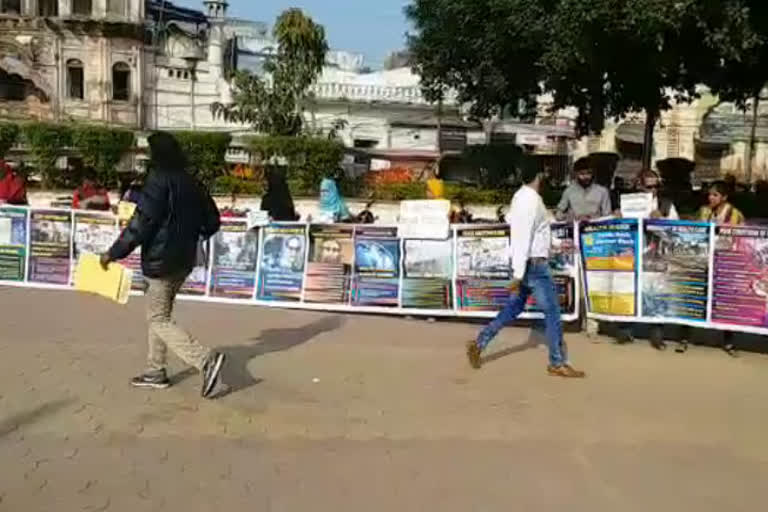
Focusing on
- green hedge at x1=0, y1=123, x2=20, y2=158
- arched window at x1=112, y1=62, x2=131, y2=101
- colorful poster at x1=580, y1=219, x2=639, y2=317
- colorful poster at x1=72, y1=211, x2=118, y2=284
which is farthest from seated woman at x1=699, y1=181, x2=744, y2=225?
arched window at x1=112, y1=62, x2=131, y2=101

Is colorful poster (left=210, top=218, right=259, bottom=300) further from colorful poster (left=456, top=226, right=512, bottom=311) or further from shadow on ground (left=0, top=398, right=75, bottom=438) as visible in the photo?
shadow on ground (left=0, top=398, right=75, bottom=438)

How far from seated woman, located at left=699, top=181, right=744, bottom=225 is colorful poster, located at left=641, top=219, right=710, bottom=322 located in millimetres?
400

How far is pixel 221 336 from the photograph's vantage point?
8.48 m

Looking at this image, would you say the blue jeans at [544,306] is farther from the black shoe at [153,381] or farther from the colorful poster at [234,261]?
the colorful poster at [234,261]

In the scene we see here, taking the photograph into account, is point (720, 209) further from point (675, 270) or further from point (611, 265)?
point (611, 265)

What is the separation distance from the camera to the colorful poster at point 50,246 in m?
10.6

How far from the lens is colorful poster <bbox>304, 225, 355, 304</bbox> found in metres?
9.74

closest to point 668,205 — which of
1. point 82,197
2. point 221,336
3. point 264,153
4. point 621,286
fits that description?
point 621,286

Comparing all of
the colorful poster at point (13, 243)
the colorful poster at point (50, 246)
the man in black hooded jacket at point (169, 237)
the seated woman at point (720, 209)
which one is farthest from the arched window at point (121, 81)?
the man in black hooded jacket at point (169, 237)

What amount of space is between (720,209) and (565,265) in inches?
59.1

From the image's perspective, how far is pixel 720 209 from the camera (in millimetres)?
8703

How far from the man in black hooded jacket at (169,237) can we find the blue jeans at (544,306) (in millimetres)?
2365

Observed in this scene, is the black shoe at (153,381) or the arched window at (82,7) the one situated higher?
the arched window at (82,7)

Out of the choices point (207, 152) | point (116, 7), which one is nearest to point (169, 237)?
point (207, 152)
